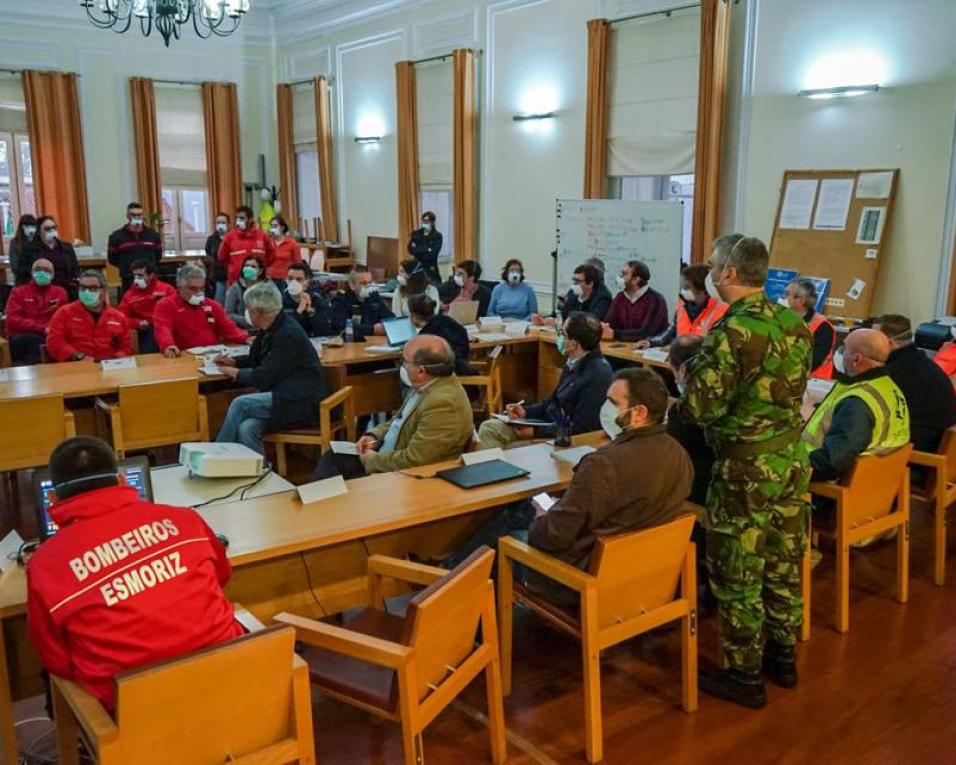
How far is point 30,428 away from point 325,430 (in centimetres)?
148

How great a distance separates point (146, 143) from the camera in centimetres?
1218

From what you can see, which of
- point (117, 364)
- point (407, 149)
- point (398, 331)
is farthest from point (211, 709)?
point (407, 149)

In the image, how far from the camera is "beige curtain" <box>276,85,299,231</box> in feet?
43.1

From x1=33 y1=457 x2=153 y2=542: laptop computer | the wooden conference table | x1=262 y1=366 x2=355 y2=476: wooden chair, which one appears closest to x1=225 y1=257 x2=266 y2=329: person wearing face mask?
x1=262 y1=366 x2=355 y2=476: wooden chair

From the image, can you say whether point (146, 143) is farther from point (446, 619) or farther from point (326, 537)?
point (446, 619)

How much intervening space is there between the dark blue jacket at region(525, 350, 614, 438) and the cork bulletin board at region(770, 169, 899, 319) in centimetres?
315

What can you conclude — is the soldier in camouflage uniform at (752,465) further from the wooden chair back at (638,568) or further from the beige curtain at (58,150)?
the beige curtain at (58,150)

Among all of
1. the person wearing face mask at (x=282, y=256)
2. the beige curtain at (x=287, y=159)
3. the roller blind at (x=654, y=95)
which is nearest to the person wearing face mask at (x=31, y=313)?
the person wearing face mask at (x=282, y=256)

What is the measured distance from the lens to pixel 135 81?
12.0 metres

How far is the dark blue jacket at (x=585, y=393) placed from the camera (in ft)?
13.3

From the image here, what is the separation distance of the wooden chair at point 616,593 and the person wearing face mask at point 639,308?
149 inches

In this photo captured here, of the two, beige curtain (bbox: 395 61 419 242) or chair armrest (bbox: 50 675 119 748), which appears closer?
chair armrest (bbox: 50 675 119 748)

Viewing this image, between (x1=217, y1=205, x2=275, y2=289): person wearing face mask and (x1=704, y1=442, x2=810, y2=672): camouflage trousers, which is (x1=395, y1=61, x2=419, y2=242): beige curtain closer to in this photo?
(x1=217, y1=205, x2=275, y2=289): person wearing face mask

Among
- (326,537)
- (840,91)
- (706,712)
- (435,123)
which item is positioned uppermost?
(435,123)
